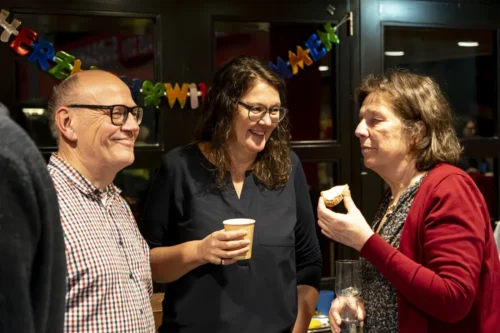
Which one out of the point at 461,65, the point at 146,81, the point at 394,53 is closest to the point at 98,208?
the point at 146,81

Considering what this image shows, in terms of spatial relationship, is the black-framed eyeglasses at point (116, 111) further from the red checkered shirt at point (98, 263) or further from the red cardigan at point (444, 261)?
the red cardigan at point (444, 261)

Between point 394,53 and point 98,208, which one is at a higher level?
point 394,53

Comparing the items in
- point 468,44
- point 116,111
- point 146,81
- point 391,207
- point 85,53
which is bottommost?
point 391,207

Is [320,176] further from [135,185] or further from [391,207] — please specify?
[391,207]

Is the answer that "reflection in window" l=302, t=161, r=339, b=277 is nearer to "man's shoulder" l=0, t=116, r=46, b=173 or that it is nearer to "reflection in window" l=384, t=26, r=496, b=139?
"reflection in window" l=384, t=26, r=496, b=139

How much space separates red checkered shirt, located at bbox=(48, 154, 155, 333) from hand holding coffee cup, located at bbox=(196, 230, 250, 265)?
19 cm

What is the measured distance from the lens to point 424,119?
1740 mm

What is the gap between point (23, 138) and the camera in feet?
2.09

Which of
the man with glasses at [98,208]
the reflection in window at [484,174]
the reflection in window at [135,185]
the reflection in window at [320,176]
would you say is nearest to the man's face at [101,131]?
the man with glasses at [98,208]

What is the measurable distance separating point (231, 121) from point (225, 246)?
1.63 feet

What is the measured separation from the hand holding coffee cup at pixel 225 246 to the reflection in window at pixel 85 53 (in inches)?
44.7

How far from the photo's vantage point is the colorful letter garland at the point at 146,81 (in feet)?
7.77

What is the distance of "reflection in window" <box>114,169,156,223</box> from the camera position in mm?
2756

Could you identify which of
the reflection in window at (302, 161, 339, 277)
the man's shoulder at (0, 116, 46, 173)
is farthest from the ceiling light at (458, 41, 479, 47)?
the man's shoulder at (0, 116, 46, 173)
